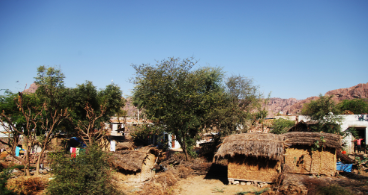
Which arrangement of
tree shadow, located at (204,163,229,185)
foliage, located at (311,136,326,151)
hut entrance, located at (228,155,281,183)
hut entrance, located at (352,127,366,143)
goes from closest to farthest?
hut entrance, located at (228,155,281,183) < foliage, located at (311,136,326,151) < tree shadow, located at (204,163,229,185) < hut entrance, located at (352,127,366,143)

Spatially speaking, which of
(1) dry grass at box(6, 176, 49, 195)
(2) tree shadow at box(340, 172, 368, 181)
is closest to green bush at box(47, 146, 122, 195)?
(1) dry grass at box(6, 176, 49, 195)

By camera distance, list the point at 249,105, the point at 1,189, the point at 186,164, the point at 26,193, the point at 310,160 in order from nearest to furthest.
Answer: the point at 1,189 → the point at 26,193 → the point at 310,160 → the point at 186,164 → the point at 249,105

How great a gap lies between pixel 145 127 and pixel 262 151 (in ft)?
29.4

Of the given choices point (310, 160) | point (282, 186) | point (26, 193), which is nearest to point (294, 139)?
point (310, 160)

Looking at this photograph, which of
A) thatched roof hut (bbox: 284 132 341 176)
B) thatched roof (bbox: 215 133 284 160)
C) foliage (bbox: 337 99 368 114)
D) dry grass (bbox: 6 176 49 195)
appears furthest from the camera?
foliage (bbox: 337 99 368 114)

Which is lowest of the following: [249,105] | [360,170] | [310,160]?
[360,170]

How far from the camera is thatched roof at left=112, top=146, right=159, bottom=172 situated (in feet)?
40.3

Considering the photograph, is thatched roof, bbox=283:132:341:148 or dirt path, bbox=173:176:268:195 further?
thatched roof, bbox=283:132:341:148

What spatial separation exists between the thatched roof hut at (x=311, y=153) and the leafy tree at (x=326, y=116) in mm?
7903

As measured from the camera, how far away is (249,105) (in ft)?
84.9

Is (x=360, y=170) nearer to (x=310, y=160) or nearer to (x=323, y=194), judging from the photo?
(x=310, y=160)

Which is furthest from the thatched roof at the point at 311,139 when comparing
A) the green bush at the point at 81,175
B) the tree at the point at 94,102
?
the tree at the point at 94,102

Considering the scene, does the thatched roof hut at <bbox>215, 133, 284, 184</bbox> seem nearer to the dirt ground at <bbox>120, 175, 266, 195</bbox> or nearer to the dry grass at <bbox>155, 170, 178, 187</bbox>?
the dirt ground at <bbox>120, 175, 266, 195</bbox>

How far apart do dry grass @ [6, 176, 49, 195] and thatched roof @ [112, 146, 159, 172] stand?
11.0ft
